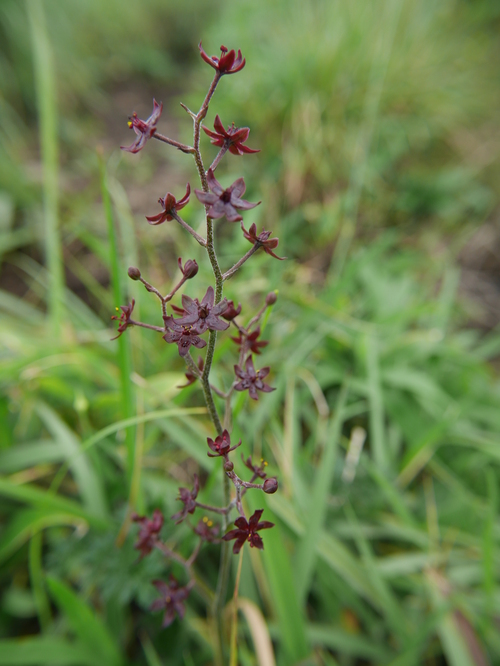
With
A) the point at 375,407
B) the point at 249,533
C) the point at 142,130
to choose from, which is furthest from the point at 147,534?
the point at 375,407

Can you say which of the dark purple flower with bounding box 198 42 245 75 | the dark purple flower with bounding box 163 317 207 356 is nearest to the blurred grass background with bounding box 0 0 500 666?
the dark purple flower with bounding box 163 317 207 356

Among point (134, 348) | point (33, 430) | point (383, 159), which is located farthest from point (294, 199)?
point (33, 430)

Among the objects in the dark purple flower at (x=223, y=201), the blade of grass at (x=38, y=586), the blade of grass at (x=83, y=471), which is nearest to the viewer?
the dark purple flower at (x=223, y=201)

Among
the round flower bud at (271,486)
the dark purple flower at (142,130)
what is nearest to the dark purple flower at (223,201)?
the dark purple flower at (142,130)

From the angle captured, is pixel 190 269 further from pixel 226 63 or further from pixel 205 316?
pixel 226 63

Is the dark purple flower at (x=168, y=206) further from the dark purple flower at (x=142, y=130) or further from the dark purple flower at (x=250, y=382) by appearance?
the dark purple flower at (x=250, y=382)

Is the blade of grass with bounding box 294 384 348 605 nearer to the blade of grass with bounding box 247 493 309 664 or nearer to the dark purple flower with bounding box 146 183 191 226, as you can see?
the blade of grass with bounding box 247 493 309 664
